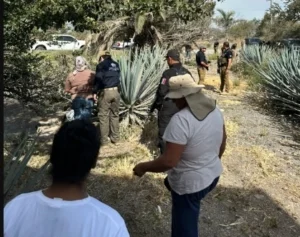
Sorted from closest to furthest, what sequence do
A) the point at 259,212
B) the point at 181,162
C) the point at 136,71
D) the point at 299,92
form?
the point at 181,162
the point at 259,212
the point at 136,71
the point at 299,92

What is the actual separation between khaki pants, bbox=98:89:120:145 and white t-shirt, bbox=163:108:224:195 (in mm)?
4004

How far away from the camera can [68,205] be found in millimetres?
1562

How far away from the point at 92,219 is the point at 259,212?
3.46 meters

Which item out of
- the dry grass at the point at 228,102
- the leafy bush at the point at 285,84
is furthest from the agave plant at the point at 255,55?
the leafy bush at the point at 285,84

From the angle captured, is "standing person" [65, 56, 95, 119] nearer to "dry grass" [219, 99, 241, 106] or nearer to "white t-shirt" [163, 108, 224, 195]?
"white t-shirt" [163, 108, 224, 195]

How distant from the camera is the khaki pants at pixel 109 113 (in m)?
7.05

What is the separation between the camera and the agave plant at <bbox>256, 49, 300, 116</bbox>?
30.5 feet

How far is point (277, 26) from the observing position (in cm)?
3872

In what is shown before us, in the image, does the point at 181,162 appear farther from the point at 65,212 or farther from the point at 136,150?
the point at 136,150

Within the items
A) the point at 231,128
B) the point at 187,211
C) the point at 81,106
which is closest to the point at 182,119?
the point at 187,211

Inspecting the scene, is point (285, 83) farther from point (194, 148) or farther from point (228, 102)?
point (194, 148)

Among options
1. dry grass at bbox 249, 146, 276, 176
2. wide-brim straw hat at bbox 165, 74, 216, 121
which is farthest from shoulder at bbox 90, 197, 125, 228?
dry grass at bbox 249, 146, 276, 176

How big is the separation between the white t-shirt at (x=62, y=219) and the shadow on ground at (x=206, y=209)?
107 inches

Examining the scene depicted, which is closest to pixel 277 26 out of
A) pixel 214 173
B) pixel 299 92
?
pixel 299 92
